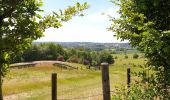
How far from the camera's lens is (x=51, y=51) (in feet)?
550

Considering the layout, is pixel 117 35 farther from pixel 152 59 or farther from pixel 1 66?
pixel 1 66

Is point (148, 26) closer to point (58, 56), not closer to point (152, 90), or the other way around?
point (152, 90)

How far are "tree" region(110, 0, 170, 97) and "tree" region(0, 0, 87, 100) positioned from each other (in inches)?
70.2

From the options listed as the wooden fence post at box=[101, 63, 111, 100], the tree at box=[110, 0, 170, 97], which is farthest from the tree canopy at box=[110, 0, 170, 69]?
the wooden fence post at box=[101, 63, 111, 100]

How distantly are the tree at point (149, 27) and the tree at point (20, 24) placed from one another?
1784mm

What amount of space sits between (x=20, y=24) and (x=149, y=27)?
3.65m

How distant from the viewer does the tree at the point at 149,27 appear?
27.4 ft

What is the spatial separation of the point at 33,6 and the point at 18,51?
1.32 meters

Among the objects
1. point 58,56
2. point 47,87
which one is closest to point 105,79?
point 47,87

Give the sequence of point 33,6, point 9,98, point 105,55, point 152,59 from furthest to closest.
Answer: point 105,55 < point 9,98 < point 152,59 < point 33,6

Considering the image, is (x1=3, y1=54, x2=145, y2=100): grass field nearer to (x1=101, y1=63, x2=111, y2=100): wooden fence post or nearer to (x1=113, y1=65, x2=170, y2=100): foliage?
(x1=113, y1=65, x2=170, y2=100): foliage

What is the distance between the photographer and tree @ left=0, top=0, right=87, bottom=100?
805 cm

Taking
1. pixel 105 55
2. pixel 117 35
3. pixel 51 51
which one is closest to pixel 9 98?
pixel 117 35

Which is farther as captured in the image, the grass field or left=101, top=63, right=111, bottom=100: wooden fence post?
the grass field
